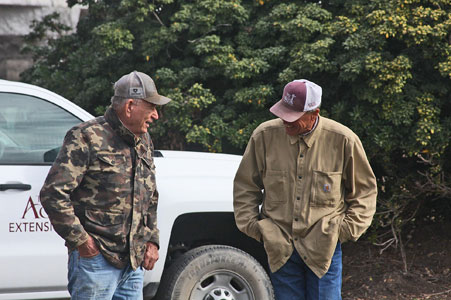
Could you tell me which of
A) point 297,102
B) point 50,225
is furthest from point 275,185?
point 50,225

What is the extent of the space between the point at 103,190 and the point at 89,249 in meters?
0.29

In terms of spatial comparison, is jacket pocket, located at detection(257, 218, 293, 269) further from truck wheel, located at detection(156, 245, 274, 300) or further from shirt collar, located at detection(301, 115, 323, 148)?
truck wheel, located at detection(156, 245, 274, 300)

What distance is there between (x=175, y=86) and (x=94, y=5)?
6.50ft

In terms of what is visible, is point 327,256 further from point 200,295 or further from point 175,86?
point 175,86

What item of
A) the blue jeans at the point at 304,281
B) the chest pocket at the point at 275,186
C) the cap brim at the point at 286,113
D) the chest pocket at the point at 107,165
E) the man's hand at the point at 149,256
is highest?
the cap brim at the point at 286,113

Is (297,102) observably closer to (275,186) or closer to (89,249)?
(275,186)

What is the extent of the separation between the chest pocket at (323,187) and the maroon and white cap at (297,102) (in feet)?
1.05

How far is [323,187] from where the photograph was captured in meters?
3.33

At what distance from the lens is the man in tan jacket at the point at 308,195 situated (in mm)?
3303

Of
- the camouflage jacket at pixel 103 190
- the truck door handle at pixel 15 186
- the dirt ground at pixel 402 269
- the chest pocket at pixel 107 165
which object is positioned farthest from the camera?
the dirt ground at pixel 402 269

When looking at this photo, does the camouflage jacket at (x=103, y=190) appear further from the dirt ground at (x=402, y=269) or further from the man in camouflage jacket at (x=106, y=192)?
the dirt ground at (x=402, y=269)

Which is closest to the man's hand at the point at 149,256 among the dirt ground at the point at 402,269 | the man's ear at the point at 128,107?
the man's ear at the point at 128,107

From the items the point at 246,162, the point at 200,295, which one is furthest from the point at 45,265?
the point at 246,162

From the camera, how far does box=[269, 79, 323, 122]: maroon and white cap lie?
10.7 ft
